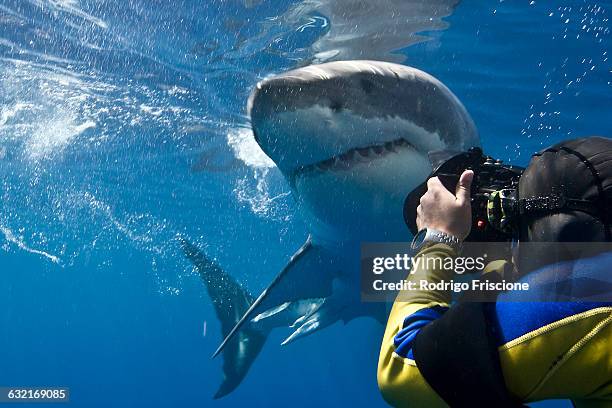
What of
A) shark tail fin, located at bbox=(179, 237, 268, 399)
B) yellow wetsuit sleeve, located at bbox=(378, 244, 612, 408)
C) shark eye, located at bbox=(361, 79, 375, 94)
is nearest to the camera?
yellow wetsuit sleeve, located at bbox=(378, 244, 612, 408)

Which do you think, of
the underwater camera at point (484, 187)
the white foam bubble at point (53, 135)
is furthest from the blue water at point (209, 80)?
the underwater camera at point (484, 187)

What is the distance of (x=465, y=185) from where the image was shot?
1.71 m

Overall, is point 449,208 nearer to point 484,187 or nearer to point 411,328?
point 484,187

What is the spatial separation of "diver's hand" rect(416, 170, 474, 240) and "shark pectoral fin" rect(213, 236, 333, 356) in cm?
432

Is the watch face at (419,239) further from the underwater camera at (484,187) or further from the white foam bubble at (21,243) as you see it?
the white foam bubble at (21,243)

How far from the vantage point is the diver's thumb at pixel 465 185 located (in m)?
1.69

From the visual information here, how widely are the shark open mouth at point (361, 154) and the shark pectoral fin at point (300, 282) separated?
6.91 ft

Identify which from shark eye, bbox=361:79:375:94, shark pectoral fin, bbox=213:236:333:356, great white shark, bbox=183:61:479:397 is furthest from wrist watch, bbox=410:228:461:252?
shark pectoral fin, bbox=213:236:333:356

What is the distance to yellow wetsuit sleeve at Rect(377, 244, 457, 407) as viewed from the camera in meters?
1.36

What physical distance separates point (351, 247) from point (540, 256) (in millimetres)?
4276

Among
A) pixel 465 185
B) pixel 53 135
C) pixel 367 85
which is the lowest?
pixel 465 185

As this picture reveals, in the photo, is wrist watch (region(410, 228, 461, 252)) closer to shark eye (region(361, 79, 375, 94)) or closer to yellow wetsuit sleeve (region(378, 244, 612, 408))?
yellow wetsuit sleeve (region(378, 244, 612, 408))

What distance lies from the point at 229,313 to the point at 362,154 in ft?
18.3

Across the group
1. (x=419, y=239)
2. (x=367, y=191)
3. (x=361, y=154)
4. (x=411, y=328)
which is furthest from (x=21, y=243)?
(x=411, y=328)
